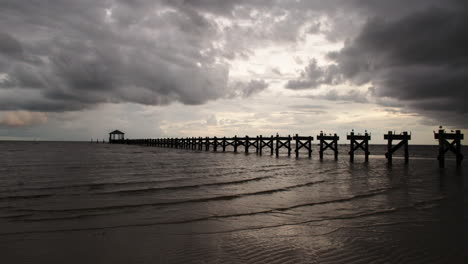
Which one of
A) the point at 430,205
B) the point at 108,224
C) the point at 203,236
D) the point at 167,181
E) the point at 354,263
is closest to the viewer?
the point at 354,263

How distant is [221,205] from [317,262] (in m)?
4.00

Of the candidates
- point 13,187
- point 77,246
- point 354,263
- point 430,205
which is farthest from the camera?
point 13,187

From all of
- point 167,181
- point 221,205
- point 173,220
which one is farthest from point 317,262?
point 167,181

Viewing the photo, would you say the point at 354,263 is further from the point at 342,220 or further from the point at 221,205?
the point at 221,205

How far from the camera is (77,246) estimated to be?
4.49 meters

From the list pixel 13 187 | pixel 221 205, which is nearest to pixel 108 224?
pixel 221 205

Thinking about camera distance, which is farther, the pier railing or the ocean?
the pier railing

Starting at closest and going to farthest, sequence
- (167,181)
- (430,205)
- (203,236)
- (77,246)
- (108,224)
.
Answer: (77,246), (203,236), (108,224), (430,205), (167,181)

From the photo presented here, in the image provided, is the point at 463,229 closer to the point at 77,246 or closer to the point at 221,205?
the point at 221,205

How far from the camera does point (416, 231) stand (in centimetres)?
526

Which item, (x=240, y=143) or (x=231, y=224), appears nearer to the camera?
(x=231, y=224)

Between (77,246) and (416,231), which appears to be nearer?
(77,246)

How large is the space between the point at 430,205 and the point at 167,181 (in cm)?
890

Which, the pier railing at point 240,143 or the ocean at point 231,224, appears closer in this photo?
the ocean at point 231,224
